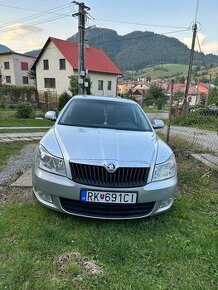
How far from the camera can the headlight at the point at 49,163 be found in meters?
2.96

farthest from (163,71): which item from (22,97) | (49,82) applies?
(22,97)

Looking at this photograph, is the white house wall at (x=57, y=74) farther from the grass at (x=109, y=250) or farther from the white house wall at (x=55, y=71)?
the grass at (x=109, y=250)

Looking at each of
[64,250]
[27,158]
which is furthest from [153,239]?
[27,158]

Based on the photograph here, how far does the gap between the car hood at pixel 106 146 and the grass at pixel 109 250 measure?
781 mm

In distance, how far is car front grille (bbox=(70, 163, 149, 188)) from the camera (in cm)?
287

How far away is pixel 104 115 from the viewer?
4.34m

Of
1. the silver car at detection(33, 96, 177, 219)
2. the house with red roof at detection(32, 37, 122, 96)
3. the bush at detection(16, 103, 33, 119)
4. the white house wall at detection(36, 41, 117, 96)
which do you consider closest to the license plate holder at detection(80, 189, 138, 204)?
the silver car at detection(33, 96, 177, 219)

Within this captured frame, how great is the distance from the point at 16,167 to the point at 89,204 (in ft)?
8.98

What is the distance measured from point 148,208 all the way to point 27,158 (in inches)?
142

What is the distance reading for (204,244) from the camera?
2955 mm

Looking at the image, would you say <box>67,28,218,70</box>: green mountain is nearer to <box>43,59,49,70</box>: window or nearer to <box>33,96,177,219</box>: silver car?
<box>43,59,49,70</box>: window

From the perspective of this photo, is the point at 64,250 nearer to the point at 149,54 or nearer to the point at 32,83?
the point at 32,83

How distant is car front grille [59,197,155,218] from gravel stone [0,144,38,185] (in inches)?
71.7

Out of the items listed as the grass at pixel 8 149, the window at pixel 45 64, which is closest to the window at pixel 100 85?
the window at pixel 45 64
